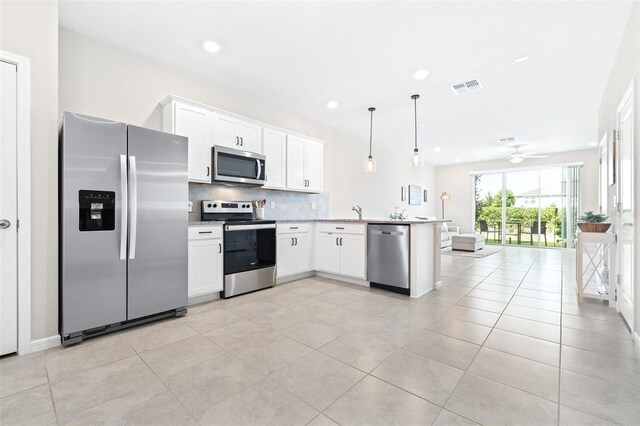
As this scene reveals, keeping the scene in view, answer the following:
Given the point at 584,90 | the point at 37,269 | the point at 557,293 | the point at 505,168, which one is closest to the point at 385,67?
the point at 584,90

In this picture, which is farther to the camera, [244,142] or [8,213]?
[244,142]

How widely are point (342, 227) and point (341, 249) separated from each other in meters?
0.33

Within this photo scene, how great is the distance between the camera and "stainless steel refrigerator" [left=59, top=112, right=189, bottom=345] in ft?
7.33

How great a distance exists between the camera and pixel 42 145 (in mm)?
2209

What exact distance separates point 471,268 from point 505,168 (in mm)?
5328

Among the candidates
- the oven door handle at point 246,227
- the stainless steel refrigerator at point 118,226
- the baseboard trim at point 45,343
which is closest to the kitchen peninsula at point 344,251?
the oven door handle at point 246,227

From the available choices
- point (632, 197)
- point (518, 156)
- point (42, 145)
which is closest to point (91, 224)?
point (42, 145)

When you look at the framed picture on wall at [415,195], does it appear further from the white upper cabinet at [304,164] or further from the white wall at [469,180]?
the white upper cabinet at [304,164]

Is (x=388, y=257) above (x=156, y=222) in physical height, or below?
below

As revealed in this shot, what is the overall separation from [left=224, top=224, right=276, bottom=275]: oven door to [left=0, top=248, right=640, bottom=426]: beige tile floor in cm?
58

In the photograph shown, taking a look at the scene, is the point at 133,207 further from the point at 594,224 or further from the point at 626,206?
the point at 594,224

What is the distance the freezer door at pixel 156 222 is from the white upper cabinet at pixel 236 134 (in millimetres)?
820

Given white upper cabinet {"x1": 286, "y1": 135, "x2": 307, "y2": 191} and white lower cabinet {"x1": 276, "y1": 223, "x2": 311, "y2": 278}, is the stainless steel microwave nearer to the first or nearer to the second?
white upper cabinet {"x1": 286, "y1": 135, "x2": 307, "y2": 191}

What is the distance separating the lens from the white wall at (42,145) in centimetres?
215
